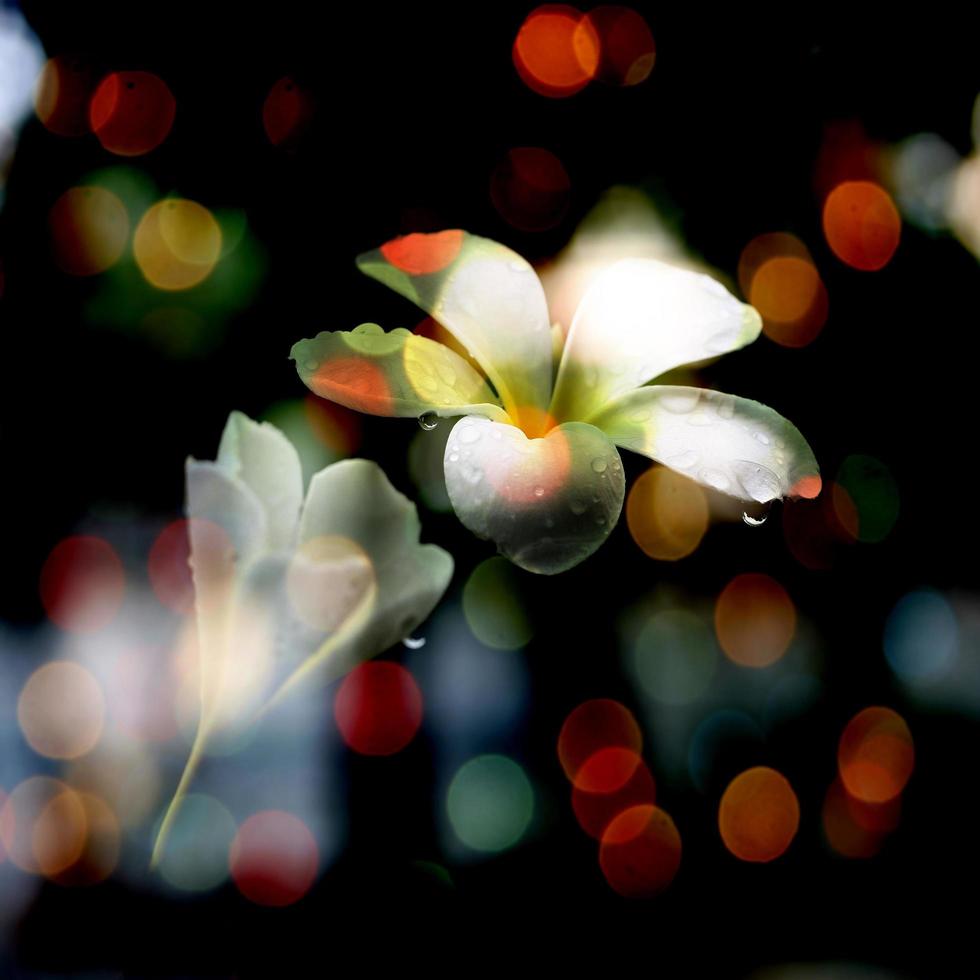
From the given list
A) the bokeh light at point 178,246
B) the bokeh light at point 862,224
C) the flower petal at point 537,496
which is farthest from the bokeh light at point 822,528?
the bokeh light at point 178,246

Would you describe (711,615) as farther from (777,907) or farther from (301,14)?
(301,14)

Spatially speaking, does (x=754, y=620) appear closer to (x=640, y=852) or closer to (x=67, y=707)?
(x=640, y=852)

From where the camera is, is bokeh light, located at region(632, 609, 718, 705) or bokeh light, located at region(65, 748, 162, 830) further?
bokeh light, located at region(632, 609, 718, 705)

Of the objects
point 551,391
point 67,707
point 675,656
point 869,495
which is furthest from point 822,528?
point 67,707

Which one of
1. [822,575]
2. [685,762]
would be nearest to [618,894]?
[685,762]

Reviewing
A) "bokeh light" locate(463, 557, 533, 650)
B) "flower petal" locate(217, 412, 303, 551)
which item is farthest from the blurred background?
"flower petal" locate(217, 412, 303, 551)

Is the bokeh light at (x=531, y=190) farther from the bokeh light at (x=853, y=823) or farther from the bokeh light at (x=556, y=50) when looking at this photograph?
the bokeh light at (x=853, y=823)

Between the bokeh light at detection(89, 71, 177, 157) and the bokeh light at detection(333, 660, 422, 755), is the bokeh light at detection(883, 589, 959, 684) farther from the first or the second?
the bokeh light at detection(89, 71, 177, 157)
